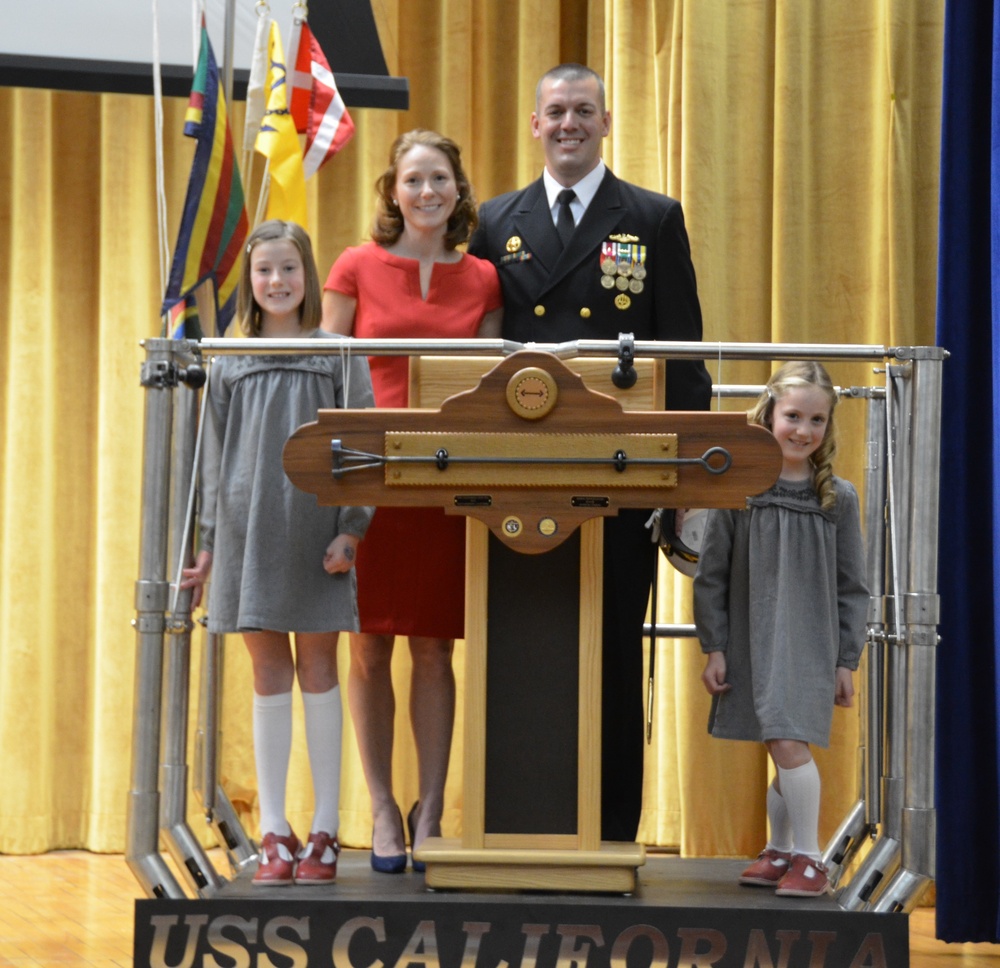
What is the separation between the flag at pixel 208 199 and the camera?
304 centimetres

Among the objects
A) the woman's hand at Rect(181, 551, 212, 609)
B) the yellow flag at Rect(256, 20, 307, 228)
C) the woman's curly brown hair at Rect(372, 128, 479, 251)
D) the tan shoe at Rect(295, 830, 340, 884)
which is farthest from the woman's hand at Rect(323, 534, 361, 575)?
the yellow flag at Rect(256, 20, 307, 228)

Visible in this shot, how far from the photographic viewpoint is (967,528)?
308 centimetres

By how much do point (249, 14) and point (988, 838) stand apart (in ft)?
9.41

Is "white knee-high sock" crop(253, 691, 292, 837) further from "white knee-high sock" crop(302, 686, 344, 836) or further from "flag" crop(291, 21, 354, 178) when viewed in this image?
"flag" crop(291, 21, 354, 178)

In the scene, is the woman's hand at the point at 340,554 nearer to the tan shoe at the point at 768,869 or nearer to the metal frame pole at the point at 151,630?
the metal frame pole at the point at 151,630

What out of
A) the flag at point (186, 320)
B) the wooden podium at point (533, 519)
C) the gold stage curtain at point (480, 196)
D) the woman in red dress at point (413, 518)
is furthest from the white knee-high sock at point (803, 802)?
the flag at point (186, 320)

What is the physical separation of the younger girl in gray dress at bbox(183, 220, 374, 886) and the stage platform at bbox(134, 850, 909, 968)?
32 centimetres

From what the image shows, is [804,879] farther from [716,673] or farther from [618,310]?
[618,310]

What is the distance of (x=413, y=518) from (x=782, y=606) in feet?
2.28

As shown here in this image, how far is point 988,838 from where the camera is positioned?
10.1 ft

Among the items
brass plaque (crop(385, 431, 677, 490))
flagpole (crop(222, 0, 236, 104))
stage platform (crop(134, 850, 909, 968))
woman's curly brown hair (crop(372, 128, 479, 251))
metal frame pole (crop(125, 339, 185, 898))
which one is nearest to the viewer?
stage platform (crop(134, 850, 909, 968))

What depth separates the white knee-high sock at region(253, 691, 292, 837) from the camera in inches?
95.2

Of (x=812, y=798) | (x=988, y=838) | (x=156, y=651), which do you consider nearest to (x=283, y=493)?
(x=156, y=651)

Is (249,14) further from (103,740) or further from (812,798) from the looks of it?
(812,798)
